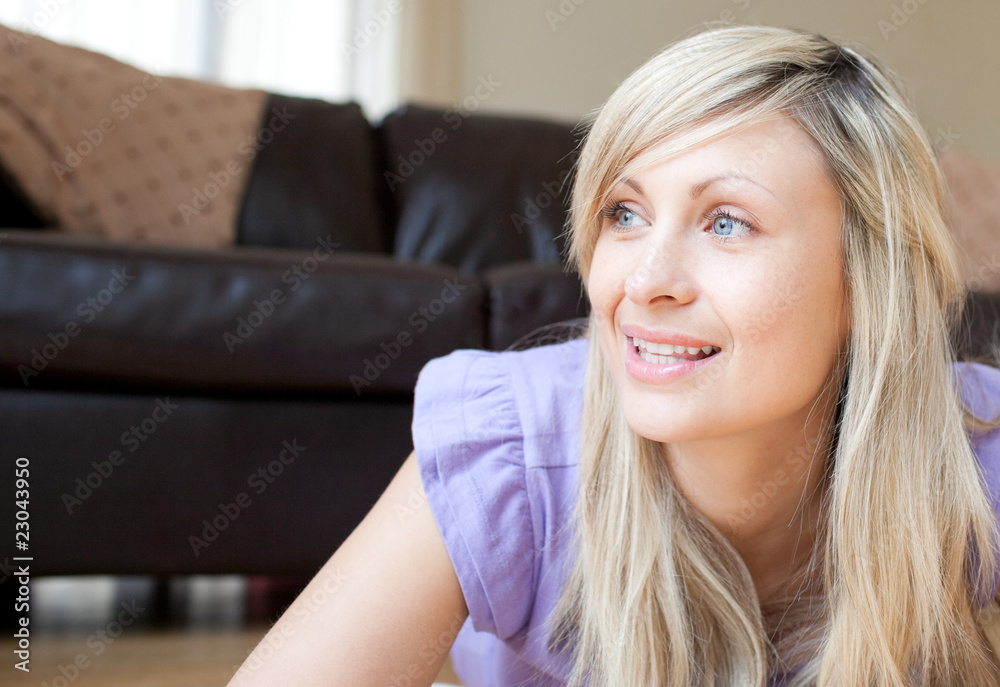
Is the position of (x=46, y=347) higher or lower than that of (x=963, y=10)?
lower

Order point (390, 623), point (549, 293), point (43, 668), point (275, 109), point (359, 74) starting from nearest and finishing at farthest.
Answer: point (390, 623)
point (43, 668)
point (549, 293)
point (275, 109)
point (359, 74)

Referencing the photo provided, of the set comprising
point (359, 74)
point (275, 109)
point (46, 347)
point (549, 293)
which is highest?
point (359, 74)

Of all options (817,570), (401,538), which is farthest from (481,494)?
(817,570)

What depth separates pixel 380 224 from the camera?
2014mm

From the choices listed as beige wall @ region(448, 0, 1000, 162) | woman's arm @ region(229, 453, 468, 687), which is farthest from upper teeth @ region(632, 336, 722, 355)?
beige wall @ region(448, 0, 1000, 162)

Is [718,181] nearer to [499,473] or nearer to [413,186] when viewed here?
[499,473]

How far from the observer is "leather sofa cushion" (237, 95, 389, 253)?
185 cm

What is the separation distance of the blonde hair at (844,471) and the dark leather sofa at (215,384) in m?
0.50

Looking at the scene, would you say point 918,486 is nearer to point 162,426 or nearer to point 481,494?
point 481,494

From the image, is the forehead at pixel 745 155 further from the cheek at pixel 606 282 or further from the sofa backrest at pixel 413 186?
the sofa backrest at pixel 413 186

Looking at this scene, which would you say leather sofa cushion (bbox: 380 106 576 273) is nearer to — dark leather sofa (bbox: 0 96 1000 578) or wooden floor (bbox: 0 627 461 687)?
dark leather sofa (bbox: 0 96 1000 578)

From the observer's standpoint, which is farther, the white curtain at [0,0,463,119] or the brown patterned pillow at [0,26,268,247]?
the white curtain at [0,0,463,119]

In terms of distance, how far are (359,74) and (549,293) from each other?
1980mm

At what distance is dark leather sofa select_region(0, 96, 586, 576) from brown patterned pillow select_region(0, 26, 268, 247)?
0.37 meters
